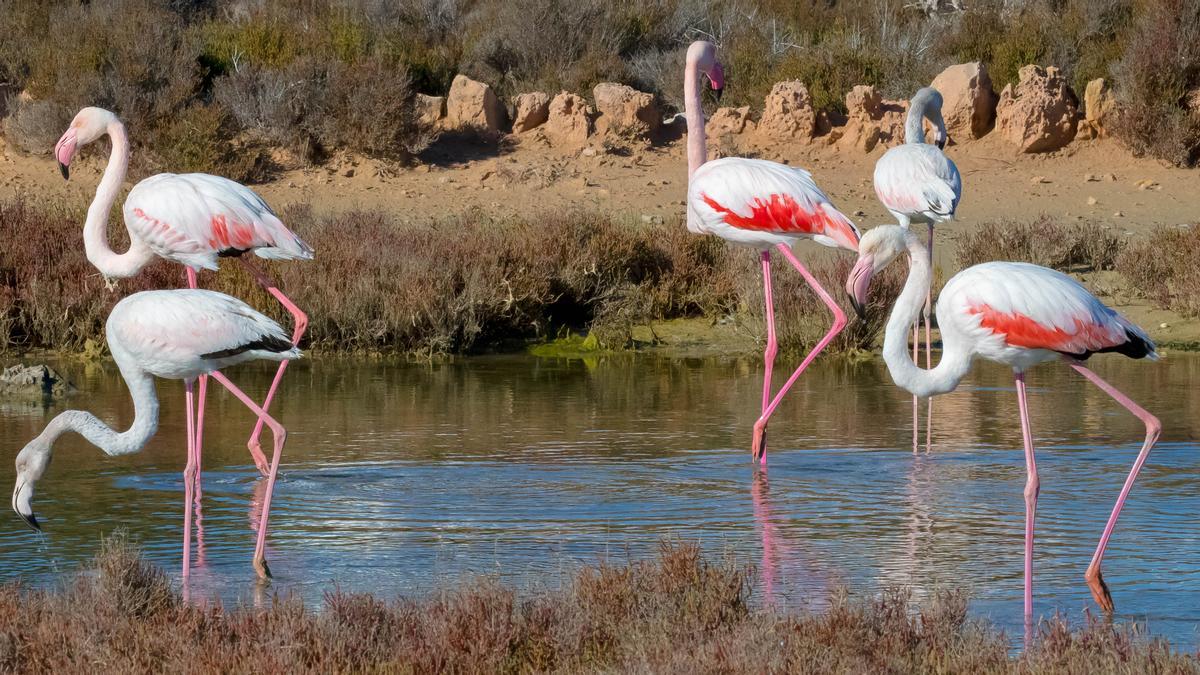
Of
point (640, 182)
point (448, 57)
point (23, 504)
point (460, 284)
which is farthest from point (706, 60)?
point (448, 57)

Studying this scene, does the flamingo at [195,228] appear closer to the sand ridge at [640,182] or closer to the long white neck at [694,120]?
the long white neck at [694,120]

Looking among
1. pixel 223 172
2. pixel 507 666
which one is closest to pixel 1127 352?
pixel 507 666

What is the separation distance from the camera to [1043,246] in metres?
14.9

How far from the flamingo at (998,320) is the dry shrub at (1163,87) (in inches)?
514

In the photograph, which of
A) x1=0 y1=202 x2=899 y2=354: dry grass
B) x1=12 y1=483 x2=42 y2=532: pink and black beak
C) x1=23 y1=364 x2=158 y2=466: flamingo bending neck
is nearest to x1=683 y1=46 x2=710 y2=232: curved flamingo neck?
x1=0 y1=202 x2=899 y2=354: dry grass

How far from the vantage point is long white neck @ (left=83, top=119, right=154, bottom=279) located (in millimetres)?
8681

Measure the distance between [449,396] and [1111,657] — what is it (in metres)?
6.56

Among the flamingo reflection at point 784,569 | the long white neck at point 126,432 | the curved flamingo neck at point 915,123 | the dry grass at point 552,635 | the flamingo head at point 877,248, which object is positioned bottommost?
the flamingo reflection at point 784,569

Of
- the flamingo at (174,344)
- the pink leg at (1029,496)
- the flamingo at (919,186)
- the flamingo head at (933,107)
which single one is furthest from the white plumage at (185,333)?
the flamingo head at (933,107)

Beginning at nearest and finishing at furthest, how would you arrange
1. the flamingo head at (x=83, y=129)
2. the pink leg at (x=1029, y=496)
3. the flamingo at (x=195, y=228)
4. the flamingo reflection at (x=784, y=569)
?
the pink leg at (x=1029, y=496) < the flamingo reflection at (x=784, y=569) < the flamingo at (x=195, y=228) < the flamingo head at (x=83, y=129)

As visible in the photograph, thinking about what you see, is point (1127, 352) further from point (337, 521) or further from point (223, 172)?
point (223, 172)

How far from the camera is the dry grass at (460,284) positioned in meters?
12.6

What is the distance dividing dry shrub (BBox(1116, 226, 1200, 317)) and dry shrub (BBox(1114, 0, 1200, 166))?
403cm

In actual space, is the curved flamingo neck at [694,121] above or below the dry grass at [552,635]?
above
